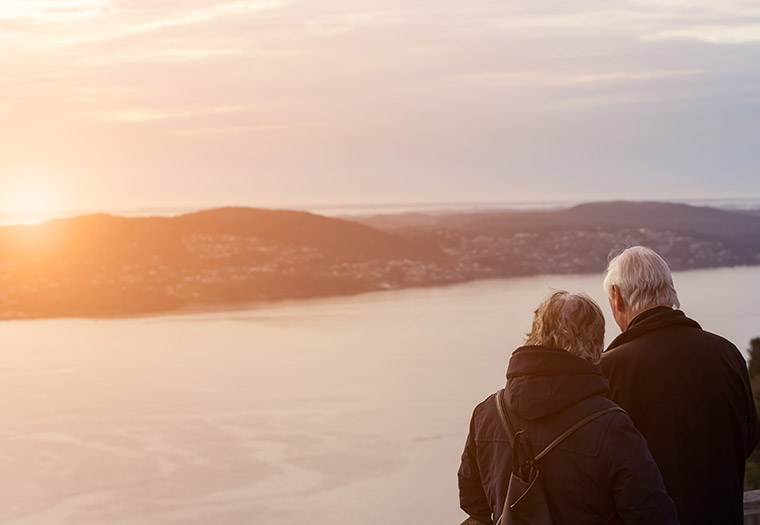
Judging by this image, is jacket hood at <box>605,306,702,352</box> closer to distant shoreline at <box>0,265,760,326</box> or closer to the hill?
the hill

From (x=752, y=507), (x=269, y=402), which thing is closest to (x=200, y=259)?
(x=269, y=402)

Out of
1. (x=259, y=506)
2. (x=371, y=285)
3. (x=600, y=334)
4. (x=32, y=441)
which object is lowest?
(x=259, y=506)

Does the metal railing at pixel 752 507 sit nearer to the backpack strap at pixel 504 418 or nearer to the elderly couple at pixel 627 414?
the elderly couple at pixel 627 414

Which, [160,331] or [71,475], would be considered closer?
[71,475]

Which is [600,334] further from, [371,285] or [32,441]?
[371,285]

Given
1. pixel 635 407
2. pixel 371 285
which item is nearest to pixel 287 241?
pixel 371 285

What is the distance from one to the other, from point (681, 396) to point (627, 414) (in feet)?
1.23

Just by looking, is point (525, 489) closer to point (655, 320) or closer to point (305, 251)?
point (655, 320)

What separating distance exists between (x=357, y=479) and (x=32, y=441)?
69.6ft

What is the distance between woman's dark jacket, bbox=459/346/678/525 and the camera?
4.91ft

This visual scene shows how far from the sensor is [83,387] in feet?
226

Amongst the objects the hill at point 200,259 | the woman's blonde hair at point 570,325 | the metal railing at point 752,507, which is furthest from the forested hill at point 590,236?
the woman's blonde hair at point 570,325

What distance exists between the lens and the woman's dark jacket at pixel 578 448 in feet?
4.91

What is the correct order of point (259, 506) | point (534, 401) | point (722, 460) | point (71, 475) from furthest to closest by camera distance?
point (71, 475), point (259, 506), point (722, 460), point (534, 401)
